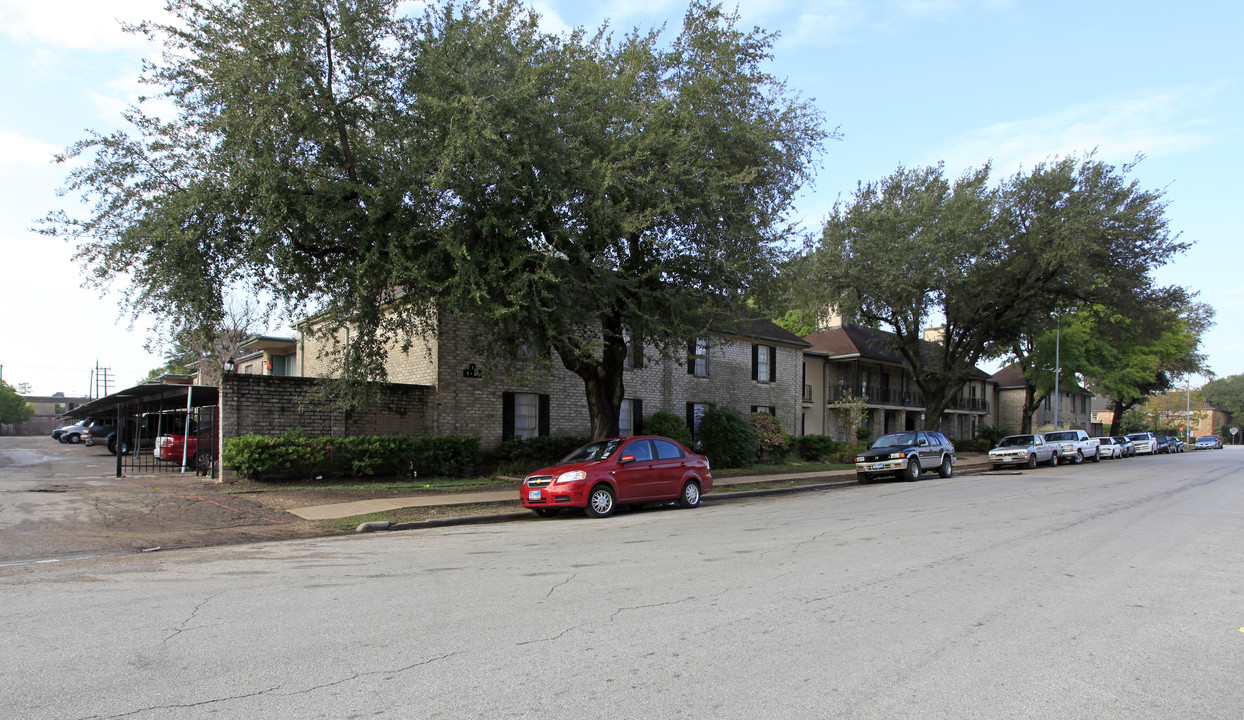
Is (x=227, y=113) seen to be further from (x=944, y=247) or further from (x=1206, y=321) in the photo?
(x=1206, y=321)

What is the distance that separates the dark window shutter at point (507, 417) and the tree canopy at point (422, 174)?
5.79 m

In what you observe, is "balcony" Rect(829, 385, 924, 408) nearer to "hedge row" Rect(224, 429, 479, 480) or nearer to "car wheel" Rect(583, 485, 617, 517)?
"hedge row" Rect(224, 429, 479, 480)

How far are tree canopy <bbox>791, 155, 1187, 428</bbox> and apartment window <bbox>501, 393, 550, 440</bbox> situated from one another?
1191 centimetres

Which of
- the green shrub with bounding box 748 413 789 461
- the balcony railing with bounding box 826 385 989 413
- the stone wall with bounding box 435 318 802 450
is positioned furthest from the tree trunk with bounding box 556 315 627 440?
the balcony railing with bounding box 826 385 989 413

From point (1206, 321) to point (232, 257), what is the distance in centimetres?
6672

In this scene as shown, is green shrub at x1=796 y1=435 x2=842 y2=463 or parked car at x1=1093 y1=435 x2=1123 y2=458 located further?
parked car at x1=1093 y1=435 x2=1123 y2=458

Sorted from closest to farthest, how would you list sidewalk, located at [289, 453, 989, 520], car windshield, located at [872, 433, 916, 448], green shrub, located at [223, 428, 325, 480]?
sidewalk, located at [289, 453, 989, 520] < green shrub, located at [223, 428, 325, 480] < car windshield, located at [872, 433, 916, 448]

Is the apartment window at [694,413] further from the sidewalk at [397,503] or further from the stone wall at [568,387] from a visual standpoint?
the sidewalk at [397,503]

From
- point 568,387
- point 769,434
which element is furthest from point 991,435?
point 568,387

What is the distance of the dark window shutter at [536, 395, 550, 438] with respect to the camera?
Answer: 76.3 ft

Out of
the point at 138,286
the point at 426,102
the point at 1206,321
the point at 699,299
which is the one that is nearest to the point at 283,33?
the point at 426,102

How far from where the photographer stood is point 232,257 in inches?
606

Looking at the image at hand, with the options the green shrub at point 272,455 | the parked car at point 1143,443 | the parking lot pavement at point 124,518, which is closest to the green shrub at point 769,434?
the green shrub at point 272,455

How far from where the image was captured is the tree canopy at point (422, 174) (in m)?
14.0
